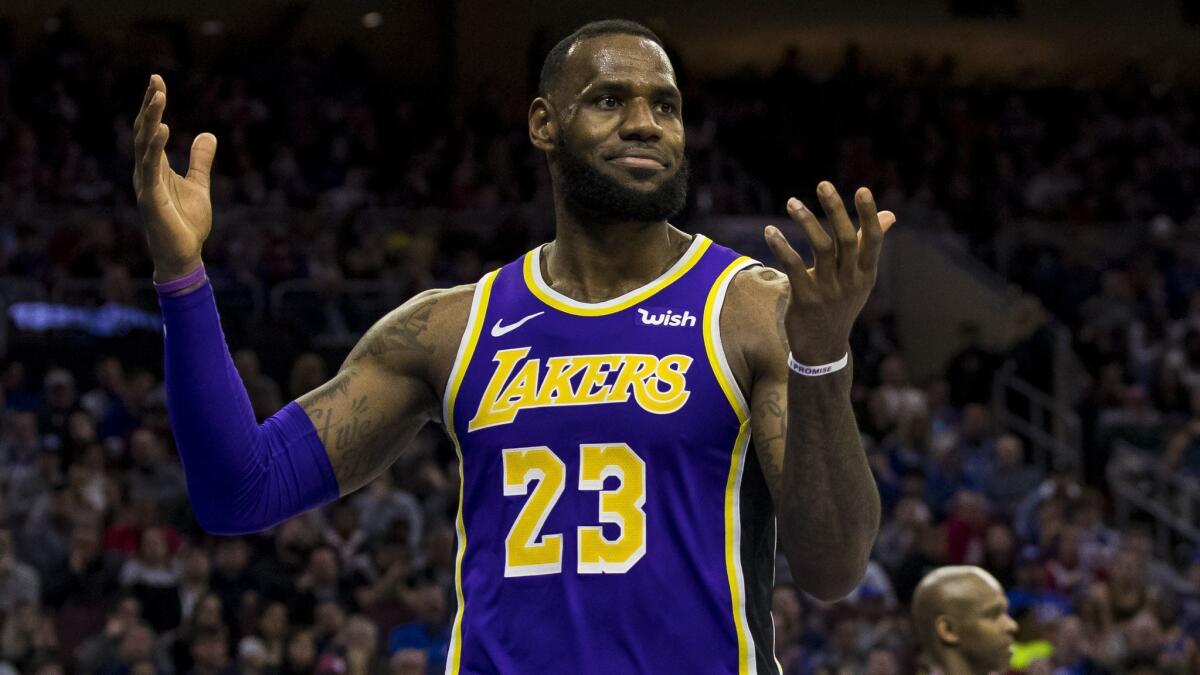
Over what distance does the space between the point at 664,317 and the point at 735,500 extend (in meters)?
0.42

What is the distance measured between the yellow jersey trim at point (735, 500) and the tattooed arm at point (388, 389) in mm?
611

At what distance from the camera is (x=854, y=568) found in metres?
3.46

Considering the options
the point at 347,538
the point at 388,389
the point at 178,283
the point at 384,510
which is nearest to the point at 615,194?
the point at 388,389

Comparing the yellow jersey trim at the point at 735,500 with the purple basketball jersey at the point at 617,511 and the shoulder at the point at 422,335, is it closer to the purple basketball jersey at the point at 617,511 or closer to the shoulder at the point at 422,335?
the purple basketball jersey at the point at 617,511

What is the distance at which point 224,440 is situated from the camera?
371 cm

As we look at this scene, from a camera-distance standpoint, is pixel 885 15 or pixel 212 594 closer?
pixel 212 594

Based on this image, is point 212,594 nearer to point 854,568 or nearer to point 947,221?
point 854,568

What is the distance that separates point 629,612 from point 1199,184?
20.9 m

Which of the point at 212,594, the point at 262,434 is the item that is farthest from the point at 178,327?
the point at 212,594

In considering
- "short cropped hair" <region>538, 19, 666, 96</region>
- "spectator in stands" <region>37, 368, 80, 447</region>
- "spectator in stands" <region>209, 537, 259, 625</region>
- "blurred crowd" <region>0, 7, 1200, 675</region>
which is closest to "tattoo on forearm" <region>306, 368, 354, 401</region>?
"short cropped hair" <region>538, 19, 666, 96</region>

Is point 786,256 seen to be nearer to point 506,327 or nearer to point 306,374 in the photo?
point 506,327

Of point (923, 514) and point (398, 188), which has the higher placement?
point (398, 188)

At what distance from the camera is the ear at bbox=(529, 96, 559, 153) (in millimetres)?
3988

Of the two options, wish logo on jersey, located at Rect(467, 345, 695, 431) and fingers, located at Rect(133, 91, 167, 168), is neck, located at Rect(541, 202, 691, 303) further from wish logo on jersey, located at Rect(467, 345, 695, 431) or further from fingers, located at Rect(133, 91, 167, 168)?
fingers, located at Rect(133, 91, 167, 168)
